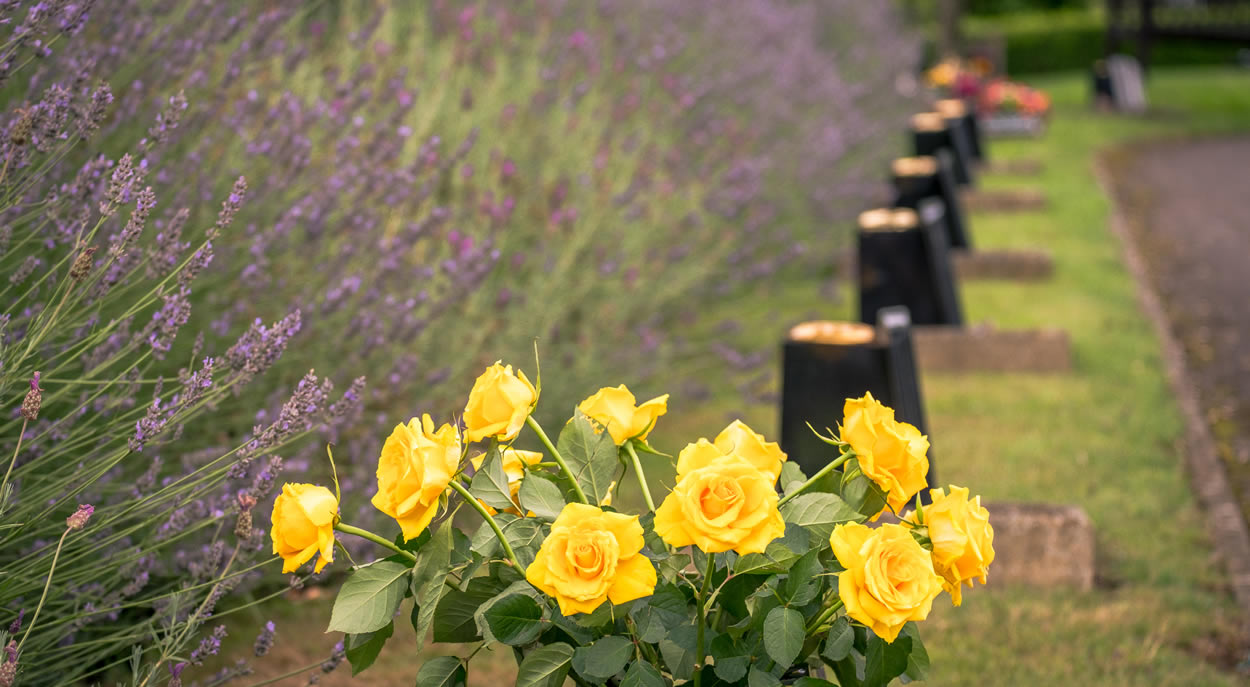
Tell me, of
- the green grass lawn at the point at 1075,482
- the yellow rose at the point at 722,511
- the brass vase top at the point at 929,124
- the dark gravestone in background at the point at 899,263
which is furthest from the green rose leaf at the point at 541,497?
the brass vase top at the point at 929,124

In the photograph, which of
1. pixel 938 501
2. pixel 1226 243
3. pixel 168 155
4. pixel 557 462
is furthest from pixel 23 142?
pixel 1226 243

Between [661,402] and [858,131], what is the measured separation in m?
6.04

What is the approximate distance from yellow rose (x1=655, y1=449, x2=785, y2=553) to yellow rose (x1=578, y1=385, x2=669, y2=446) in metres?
0.26

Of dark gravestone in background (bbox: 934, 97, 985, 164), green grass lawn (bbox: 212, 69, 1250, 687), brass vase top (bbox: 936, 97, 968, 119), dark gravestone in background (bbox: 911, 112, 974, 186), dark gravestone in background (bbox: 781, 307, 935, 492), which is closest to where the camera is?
green grass lawn (bbox: 212, 69, 1250, 687)

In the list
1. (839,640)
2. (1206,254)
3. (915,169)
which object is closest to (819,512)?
(839,640)

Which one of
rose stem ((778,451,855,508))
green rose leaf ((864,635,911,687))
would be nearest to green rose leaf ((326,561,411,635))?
rose stem ((778,451,855,508))

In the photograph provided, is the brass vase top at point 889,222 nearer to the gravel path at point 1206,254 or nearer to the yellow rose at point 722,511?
the gravel path at point 1206,254

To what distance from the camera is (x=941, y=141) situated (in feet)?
33.5

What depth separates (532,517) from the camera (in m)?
1.80

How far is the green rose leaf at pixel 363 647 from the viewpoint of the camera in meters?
1.78

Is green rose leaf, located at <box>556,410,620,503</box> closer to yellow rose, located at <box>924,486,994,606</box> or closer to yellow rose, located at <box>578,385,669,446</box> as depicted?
yellow rose, located at <box>578,385,669,446</box>

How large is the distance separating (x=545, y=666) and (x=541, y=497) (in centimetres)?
23

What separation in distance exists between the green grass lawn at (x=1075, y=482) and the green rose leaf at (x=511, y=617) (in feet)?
4.04

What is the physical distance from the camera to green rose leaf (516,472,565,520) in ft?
5.75
